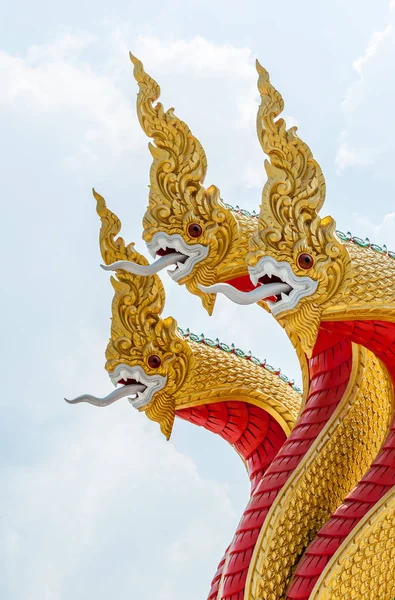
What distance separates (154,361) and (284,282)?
5.50ft

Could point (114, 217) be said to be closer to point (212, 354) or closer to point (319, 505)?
point (212, 354)

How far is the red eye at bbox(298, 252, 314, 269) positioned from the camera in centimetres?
653

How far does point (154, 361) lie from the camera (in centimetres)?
795

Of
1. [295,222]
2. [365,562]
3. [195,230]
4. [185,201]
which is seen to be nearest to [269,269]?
[295,222]

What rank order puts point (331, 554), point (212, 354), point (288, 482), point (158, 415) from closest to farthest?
point (331, 554) < point (288, 482) < point (158, 415) < point (212, 354)

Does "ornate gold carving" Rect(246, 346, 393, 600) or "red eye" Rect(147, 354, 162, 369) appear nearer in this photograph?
"ornate gold carving" Rect(246, 346, 393, 600)

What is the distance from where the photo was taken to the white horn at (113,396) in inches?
308

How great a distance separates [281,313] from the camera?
21.3 feet

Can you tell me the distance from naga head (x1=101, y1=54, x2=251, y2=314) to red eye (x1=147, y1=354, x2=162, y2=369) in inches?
37.7

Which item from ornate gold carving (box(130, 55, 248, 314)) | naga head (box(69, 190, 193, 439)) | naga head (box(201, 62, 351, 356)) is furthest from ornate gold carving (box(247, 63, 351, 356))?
naga head (box(69, 190, 193, 439))

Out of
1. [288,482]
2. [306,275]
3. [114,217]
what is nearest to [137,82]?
[114,217]

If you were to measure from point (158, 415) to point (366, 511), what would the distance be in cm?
162

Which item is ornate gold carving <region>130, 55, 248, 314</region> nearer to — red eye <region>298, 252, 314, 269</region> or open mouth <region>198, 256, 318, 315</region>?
open mouth <region>198, 256, 318, 315</region>

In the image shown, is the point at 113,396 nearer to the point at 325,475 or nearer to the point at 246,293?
the point at 325,475
